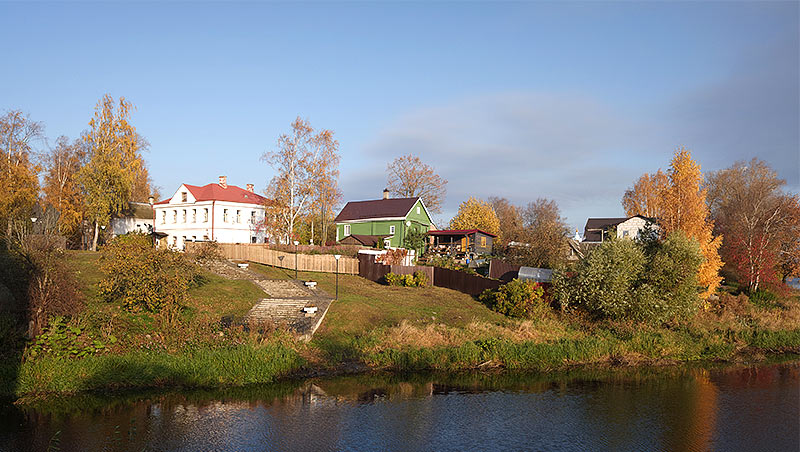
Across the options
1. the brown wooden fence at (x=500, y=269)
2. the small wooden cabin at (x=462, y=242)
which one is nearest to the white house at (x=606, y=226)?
the small wooden cabin at (x=462, y=242)

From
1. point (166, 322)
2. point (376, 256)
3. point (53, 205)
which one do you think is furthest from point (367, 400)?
point (53, 205)

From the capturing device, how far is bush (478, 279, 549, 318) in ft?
95.3

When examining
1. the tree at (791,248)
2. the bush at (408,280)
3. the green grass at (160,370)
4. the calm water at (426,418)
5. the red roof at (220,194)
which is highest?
the red roof at (220,194)

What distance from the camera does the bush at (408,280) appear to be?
36094 mm

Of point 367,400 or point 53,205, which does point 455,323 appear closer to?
Answer: point 367,400

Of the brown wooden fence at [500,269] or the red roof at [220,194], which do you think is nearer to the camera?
the brown wooden fence at [500,269]

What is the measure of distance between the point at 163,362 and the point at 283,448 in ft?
26.5

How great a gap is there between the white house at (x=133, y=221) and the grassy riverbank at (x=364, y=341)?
2661cm

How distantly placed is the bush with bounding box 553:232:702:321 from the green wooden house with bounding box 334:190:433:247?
89.4 ft

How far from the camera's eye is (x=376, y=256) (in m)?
41.0

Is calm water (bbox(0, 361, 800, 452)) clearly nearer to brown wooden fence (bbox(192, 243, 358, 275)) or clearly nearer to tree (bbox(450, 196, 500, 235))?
brown wooden fence (bbox(192, 243, 358, 275))

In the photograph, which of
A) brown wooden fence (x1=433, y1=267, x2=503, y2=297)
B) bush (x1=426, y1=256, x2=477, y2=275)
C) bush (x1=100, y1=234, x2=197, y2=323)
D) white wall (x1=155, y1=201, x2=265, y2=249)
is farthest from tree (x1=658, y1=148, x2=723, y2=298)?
white wall (x1=155, y1=201, x2=265, y2=249)

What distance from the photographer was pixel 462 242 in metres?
54.1

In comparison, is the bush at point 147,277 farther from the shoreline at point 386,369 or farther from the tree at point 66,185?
→ the tree at point 66,185
